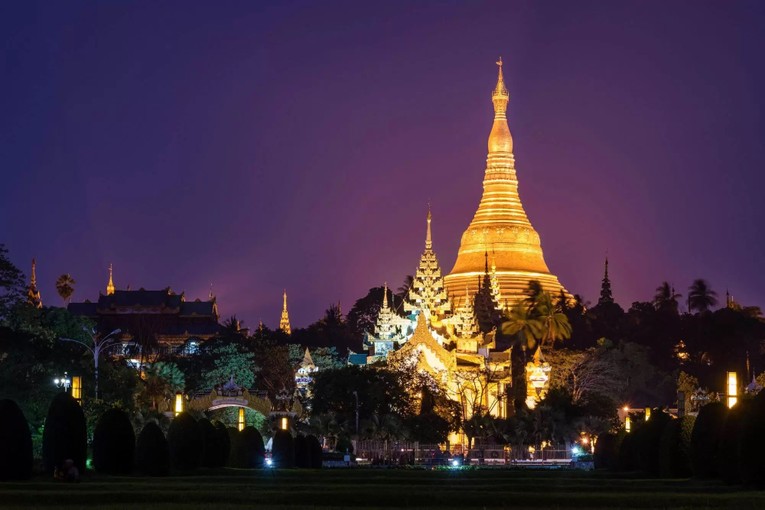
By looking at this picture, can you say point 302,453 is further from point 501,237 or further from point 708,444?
point 501,237

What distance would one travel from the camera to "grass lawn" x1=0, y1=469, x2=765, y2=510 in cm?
3753

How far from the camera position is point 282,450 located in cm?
6744

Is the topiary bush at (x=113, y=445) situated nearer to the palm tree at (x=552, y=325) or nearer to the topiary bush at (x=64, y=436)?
the topiary bush at (x=64, y=436)

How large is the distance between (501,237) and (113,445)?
111004 mm

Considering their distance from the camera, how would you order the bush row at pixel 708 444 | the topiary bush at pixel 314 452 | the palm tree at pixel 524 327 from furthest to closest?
1. the palm tree at pixel 524 327
2. the topiary bush at pixel 314 452
3. the bush row at pixel 708 444

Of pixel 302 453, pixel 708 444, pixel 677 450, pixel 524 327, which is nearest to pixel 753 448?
pixel 708 444

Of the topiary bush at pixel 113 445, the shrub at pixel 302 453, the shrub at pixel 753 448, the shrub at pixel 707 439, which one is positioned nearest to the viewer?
the shrub at pixel 753 448

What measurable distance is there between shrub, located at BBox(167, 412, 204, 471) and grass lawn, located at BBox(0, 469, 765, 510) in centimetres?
677

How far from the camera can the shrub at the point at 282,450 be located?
67.2 meters

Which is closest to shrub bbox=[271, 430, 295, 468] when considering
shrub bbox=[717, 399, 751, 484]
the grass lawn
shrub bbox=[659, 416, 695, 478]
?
the grass lawn

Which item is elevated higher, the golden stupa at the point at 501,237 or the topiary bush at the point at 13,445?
the golden stupa at the point at 501,237

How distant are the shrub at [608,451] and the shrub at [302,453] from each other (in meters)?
13.3

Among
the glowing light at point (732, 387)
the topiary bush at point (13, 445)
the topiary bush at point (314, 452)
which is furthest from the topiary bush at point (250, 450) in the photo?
the glowing light at point (732, 387)

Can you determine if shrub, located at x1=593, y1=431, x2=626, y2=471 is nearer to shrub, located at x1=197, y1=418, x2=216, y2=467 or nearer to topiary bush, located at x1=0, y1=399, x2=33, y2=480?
shrub, located at x1=197, y1=418, x2=216, y2=467
